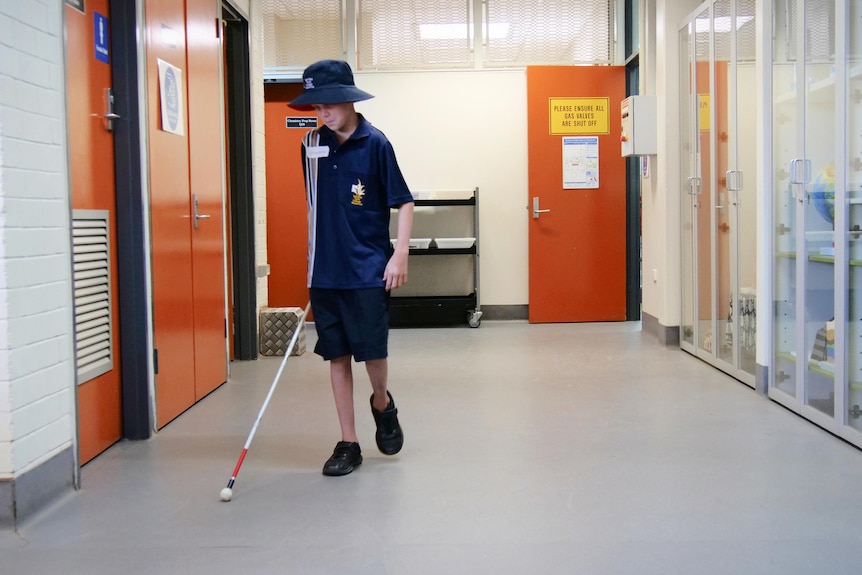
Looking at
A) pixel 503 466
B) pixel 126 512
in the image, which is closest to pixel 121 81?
pixel 126 512

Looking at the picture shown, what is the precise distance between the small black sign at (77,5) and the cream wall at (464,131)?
15.5 ft

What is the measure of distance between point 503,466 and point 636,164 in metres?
5.34

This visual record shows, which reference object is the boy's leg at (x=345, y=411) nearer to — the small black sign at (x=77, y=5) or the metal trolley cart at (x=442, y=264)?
the small black sign at (x=77, y=5)

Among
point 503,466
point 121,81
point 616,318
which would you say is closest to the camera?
point 503,466

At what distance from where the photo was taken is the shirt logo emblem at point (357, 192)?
10.5ft

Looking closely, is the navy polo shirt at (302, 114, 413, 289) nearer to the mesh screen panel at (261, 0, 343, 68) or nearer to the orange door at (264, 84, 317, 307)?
the orange door at (264, 84, 317, 307)

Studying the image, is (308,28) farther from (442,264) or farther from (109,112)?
(109,112)

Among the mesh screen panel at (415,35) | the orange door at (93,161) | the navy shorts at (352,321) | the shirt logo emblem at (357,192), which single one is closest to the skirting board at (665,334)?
the mesh screen panel at (415,35)

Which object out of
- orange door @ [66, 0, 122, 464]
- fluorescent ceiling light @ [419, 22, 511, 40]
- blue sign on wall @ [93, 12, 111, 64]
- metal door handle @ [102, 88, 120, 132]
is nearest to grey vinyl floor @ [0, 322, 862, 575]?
orange door @ [66, 0, 122, 464]

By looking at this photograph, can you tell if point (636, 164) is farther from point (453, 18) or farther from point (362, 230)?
point (362, 230)

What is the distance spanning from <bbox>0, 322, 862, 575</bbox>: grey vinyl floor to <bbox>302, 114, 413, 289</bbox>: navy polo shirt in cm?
74

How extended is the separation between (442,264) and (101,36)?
496cm

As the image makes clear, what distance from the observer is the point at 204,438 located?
3893mm

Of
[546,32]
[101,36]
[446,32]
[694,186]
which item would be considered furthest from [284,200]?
[101,36]
